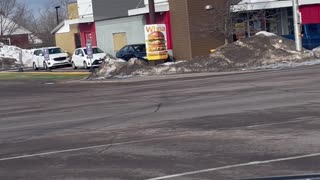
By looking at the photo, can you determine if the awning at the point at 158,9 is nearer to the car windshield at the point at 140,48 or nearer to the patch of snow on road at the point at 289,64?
the car windshield at the point at 140,48

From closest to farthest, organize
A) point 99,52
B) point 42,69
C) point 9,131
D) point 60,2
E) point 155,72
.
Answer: point 9,131 → point 155,72 → point 99,52 → point 42,69 → point 60,2

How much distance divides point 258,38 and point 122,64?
7763 mm

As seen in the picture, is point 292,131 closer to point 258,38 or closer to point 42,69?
point 258,38

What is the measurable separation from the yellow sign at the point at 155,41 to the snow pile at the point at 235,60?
0.90 metres

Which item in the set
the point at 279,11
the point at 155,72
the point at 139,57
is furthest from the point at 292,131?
the point at 279,11

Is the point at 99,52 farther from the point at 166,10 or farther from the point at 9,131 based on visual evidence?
the point at 9,131

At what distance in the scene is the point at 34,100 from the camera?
25.8 m

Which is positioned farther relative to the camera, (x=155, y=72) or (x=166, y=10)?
(x=166, y=10)

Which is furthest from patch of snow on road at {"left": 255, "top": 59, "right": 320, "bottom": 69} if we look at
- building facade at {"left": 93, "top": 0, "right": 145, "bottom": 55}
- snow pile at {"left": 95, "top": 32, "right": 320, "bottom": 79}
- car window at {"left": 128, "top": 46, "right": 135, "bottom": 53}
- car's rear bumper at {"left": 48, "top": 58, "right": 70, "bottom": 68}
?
car's rear bumper at {"left": 48, "top": 58, "right": 70, "bottom": 68}

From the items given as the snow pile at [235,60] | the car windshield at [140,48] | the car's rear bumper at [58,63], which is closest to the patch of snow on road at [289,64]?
the snow pile at [235,60]

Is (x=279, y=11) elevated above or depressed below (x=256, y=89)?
above

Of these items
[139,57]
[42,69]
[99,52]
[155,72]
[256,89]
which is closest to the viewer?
[256,89]

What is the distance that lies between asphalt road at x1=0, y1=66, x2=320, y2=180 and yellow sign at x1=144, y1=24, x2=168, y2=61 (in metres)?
17.9

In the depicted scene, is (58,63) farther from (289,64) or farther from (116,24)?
(289,64)
